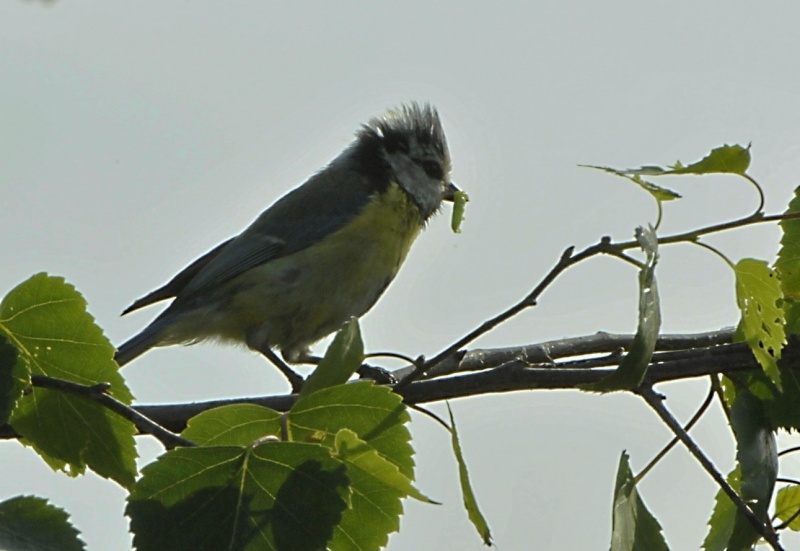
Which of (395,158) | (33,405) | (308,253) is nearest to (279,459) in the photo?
(33,405)

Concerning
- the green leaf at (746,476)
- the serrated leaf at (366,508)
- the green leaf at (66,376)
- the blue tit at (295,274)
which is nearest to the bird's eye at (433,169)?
the blue tit at (295,274)

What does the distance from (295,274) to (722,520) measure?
105 inches

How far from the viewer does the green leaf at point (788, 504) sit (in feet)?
7.03

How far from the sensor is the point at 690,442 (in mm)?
1803

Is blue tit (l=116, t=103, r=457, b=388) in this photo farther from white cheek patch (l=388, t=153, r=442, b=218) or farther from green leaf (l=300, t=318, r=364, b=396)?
green leaf (l=300, t=318, r=364, b=396)

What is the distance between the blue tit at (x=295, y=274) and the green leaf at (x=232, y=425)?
2655 millimetres

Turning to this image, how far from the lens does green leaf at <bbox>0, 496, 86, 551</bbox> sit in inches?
59.7

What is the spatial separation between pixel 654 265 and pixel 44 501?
3.36 feet

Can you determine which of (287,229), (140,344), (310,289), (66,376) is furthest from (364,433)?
(287,229)

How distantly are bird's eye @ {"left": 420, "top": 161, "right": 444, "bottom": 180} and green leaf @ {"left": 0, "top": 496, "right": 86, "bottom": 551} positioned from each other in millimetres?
3699

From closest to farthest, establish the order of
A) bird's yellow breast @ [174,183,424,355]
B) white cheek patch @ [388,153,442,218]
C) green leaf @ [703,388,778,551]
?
green leaf @ [703,388,778,551], bird's yellow breast @ [174,183,424,355], white cheek patch @ [388,153,442,218]

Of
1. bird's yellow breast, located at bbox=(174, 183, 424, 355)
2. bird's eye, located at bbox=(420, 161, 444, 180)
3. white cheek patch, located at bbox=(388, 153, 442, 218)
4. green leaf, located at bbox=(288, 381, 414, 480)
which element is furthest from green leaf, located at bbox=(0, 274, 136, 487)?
bird's eye, located at bbox=(420, 161, 444, 180)

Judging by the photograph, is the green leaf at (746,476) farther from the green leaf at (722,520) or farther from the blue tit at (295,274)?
the blue tit at (295,274)

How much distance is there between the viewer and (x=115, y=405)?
1670mm
